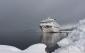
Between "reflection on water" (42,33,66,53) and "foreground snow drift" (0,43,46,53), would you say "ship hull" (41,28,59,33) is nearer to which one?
"reflection on water" (42,33,66,53)

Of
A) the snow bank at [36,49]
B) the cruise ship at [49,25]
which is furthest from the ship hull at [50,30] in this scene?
the snow bank at [36,49]

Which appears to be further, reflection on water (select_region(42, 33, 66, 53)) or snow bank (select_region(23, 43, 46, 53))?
reflection on water (select_region(42, 33, 66, 53))

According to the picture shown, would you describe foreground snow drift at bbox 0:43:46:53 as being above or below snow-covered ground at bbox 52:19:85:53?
above

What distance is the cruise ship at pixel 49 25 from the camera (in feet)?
214

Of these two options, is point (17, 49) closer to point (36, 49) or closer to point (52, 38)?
point (36, 49)

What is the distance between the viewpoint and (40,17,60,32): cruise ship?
65.2 meters

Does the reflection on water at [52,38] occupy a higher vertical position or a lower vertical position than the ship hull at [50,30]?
lower

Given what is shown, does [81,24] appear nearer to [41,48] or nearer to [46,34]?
[46,34]

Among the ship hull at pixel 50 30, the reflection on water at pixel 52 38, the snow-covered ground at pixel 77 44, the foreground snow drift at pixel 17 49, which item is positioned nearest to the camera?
the foreground snow drift at pixel 17 49

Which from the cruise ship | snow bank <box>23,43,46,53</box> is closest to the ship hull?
the cruise ship

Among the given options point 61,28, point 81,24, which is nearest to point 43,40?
point 61,28

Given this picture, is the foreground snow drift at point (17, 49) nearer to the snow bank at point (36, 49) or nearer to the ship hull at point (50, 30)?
the snow bank at point (36, 49)

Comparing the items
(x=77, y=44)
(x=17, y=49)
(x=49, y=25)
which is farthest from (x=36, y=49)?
(x=49, y=25)

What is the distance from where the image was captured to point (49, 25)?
2594 inches
